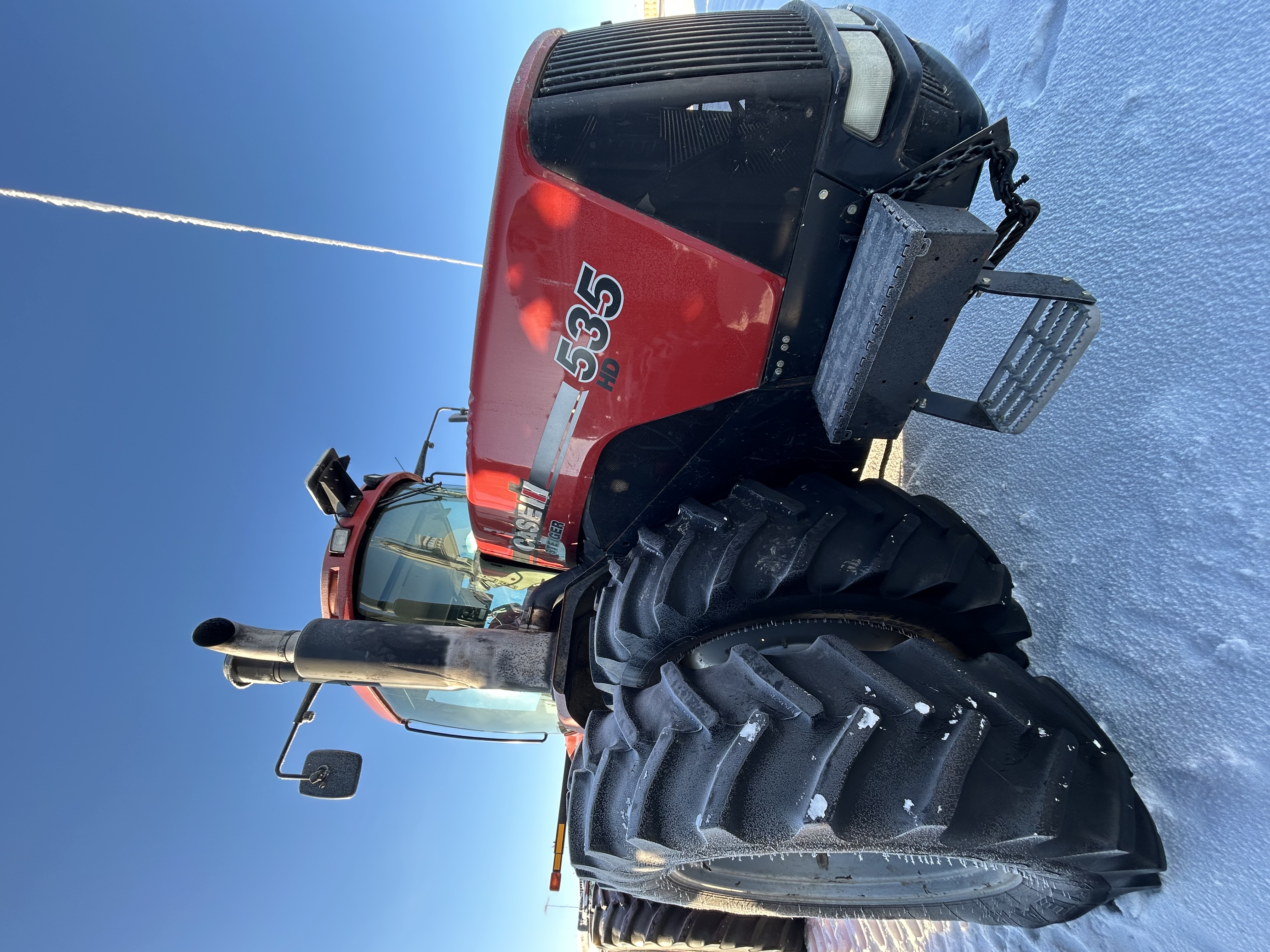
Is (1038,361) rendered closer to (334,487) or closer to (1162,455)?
(1162,455)

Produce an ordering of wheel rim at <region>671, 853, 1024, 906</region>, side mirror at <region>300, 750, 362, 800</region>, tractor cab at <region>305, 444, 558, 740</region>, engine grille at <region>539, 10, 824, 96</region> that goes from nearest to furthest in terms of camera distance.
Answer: engine grille at <region>539, 10, 824, 96</region> < wheel rim at <region>671, 853, 1024, 906</region> < side mirror at <region>300, 750, 362, 800</region> < tractor cab at <region>305, 444, 558, 740</region>

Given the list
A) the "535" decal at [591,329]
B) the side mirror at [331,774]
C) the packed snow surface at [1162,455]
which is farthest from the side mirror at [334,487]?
the packed snow surface at [1162,455]

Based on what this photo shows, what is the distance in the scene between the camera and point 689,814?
1.32 metres

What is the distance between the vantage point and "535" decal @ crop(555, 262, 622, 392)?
1512mm

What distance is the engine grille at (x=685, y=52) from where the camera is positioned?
1.36m

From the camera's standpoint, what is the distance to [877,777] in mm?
1231

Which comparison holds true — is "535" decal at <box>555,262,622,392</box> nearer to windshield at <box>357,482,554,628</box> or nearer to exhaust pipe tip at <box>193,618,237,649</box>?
windshield at <box>357,482,554,628</box>

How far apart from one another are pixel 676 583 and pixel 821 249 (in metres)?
0.90

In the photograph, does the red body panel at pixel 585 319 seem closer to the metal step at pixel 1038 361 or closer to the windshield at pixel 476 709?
the metal step at pixel 1038 361

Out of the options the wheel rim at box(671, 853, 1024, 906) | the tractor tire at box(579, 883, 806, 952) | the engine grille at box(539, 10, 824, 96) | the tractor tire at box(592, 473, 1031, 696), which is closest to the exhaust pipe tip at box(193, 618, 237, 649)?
the tractor tire at box(592, 473, 1031, 696)

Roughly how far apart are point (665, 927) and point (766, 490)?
75.0 inches

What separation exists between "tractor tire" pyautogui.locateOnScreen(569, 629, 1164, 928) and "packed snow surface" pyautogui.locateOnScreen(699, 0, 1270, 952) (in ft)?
0.31

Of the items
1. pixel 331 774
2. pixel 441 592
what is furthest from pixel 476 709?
pixel 331 774

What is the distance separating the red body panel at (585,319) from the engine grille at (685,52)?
89 millimetres
